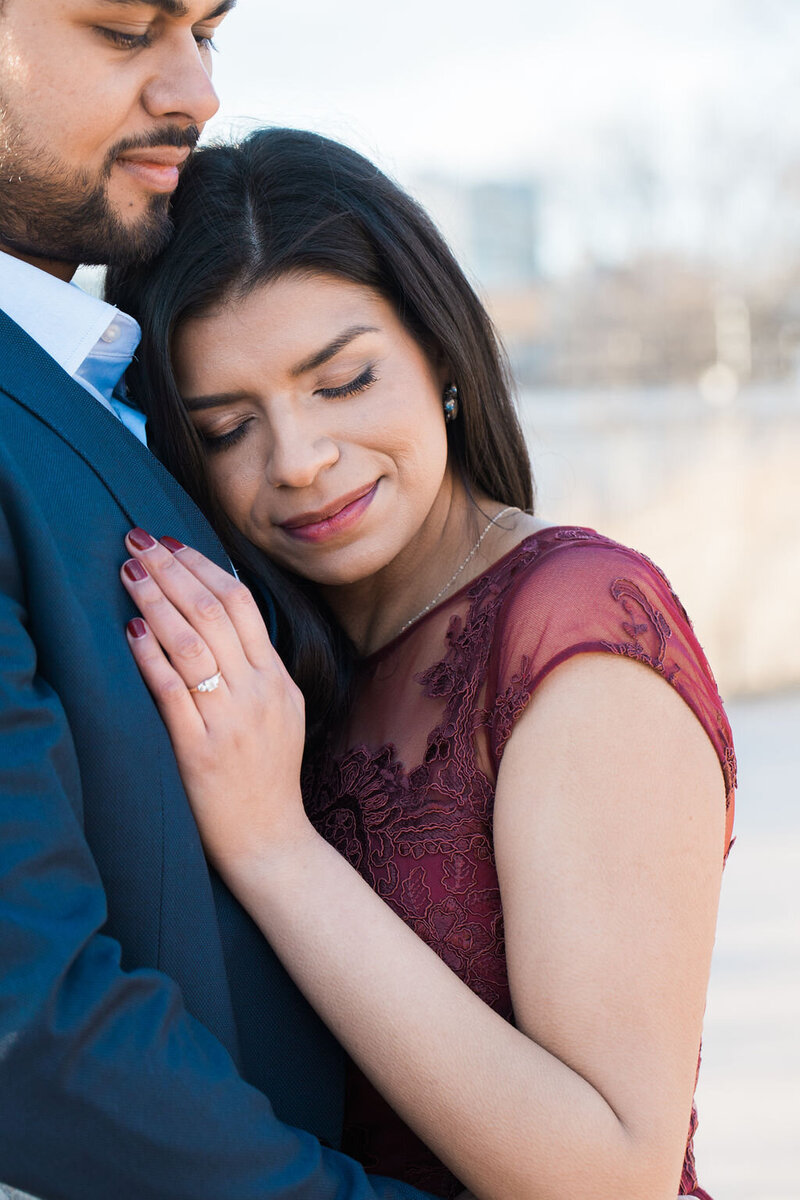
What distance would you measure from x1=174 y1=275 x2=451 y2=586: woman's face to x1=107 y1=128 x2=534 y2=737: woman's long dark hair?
Result: 31mm

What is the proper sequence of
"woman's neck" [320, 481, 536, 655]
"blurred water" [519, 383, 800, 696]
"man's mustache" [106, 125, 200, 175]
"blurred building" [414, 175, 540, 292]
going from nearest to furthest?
"man's mustache" [106, 125, 200, 175] < "woman's neck" [320, 481, 536, 655] < "blurred water" [519, 383, 800, 696] < "blurred building" [414, 175, 540, 292]

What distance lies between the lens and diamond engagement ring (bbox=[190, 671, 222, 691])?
1.46m

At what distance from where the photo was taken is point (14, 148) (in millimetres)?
1607

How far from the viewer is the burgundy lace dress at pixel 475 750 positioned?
5.24ft

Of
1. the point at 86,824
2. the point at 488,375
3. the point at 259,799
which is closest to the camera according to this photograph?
the point at 86,824

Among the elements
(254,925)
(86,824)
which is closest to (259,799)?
(254,925)

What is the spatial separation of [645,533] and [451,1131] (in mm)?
6671

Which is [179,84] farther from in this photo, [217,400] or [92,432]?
[92,432]

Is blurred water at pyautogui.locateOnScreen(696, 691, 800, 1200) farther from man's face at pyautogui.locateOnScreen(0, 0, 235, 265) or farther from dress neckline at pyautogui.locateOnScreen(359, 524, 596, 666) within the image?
man's face at pyautogui.locateOnScreen(0, 0, 235, 265)

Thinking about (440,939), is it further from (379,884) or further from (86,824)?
(86,824)

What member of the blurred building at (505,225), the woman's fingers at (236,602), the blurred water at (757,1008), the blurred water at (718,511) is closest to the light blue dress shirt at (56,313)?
the woman's fingers at (236,602)

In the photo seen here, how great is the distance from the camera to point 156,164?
1748 millimetres

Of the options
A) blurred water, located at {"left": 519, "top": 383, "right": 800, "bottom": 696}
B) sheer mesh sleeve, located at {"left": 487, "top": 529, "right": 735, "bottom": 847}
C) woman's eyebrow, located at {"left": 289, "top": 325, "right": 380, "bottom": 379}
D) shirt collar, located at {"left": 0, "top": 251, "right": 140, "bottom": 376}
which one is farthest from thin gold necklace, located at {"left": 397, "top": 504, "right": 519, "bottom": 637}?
blurred water, located at {"left": 519, "top": 383, "right": 800, "bottom": 696}

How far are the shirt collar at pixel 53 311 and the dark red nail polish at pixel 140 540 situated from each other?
269mm
